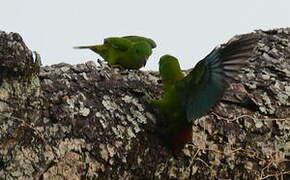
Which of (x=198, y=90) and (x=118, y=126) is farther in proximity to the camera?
(x=198, y=90)

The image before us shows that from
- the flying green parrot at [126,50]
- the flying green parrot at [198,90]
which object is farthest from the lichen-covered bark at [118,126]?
the flying green parrot at [126,50]

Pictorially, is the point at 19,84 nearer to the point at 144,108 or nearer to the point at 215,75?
the point at 144,108

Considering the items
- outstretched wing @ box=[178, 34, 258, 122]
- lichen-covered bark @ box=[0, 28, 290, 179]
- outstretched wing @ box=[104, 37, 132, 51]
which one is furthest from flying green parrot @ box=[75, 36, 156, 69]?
outstretched wing @ box=[178, 34, 258, 122]

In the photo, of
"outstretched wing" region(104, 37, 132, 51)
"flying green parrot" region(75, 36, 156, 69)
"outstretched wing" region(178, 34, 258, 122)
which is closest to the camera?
"outstretched wing" region(178, 34, 258, 122)

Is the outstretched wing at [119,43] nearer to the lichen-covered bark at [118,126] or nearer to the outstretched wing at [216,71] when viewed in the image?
the lichen-covered bark at [118,126]

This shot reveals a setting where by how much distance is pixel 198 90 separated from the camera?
186 centimetres

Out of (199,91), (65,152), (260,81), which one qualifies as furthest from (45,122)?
(260,81)

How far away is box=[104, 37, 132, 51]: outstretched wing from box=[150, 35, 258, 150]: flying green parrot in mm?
381

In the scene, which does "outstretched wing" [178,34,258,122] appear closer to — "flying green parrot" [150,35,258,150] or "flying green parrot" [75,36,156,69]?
"flying green parrot" [150,35,258,150]

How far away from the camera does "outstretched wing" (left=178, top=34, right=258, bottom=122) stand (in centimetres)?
177

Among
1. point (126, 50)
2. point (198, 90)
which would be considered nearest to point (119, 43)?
point (126, 50)

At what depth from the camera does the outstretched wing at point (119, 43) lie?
2.28 meters

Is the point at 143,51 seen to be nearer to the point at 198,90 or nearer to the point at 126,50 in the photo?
the point at 126,50

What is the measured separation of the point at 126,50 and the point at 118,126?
0.55m
